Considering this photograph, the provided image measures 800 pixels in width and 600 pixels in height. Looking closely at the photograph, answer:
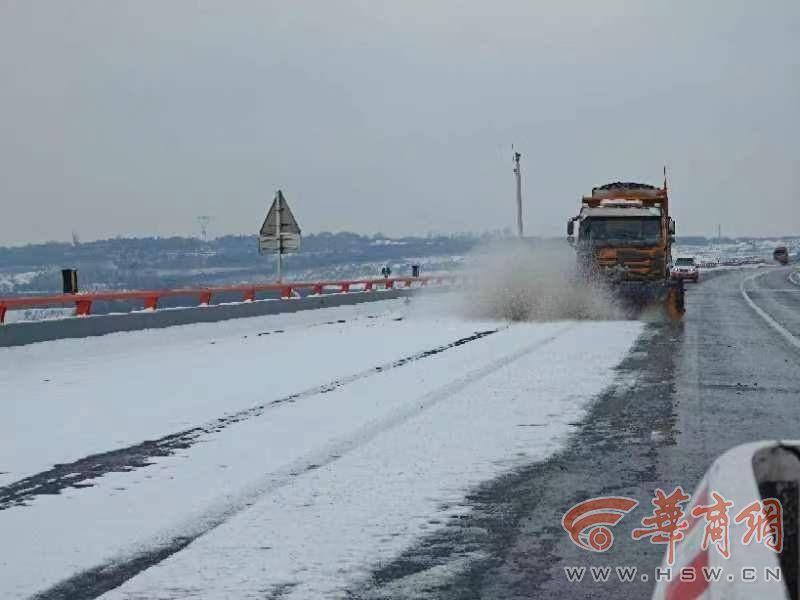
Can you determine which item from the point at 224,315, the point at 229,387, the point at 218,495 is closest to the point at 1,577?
the point at 218,495

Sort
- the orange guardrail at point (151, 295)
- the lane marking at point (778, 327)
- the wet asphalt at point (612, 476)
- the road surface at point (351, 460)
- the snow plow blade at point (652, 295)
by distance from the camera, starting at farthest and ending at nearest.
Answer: the snow plow blade at point (652, 295)
the lane marking at point (778, 327)
the orange guardrail at point (151, 295)
the road surface at point (351, 460)
the wet asphalt at point (612, 476)

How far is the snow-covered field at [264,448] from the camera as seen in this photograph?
566cm

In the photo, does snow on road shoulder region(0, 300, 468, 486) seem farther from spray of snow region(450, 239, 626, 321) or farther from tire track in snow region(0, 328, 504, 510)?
spray of snow region(450, 239, 626, 321)

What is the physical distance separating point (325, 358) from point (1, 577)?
43.3 feet

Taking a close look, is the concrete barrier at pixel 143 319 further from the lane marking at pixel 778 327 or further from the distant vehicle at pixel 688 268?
the distant vehicle at pixel 688 268

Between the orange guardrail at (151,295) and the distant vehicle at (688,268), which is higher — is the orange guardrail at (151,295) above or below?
above

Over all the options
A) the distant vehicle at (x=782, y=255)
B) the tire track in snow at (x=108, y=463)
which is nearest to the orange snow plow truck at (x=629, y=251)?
the tire track in snow at (x=108, y=463)

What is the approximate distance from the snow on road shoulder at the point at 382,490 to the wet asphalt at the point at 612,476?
0.72ft

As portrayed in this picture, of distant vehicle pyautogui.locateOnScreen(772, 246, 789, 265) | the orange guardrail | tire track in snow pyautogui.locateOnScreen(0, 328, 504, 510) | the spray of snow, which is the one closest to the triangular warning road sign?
the orange guardrail

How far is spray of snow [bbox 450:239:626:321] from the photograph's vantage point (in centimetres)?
2953

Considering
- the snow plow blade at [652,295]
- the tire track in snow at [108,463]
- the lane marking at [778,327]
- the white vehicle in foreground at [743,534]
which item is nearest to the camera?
the white vehicle in foreground at [743,534]

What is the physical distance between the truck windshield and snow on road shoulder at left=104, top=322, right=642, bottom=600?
15.2 metres

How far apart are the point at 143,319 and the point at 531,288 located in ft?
39.3

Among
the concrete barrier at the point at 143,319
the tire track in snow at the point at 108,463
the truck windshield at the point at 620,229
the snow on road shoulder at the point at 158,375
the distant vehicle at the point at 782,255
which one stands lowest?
the distant vehicle at the point at 782,255
